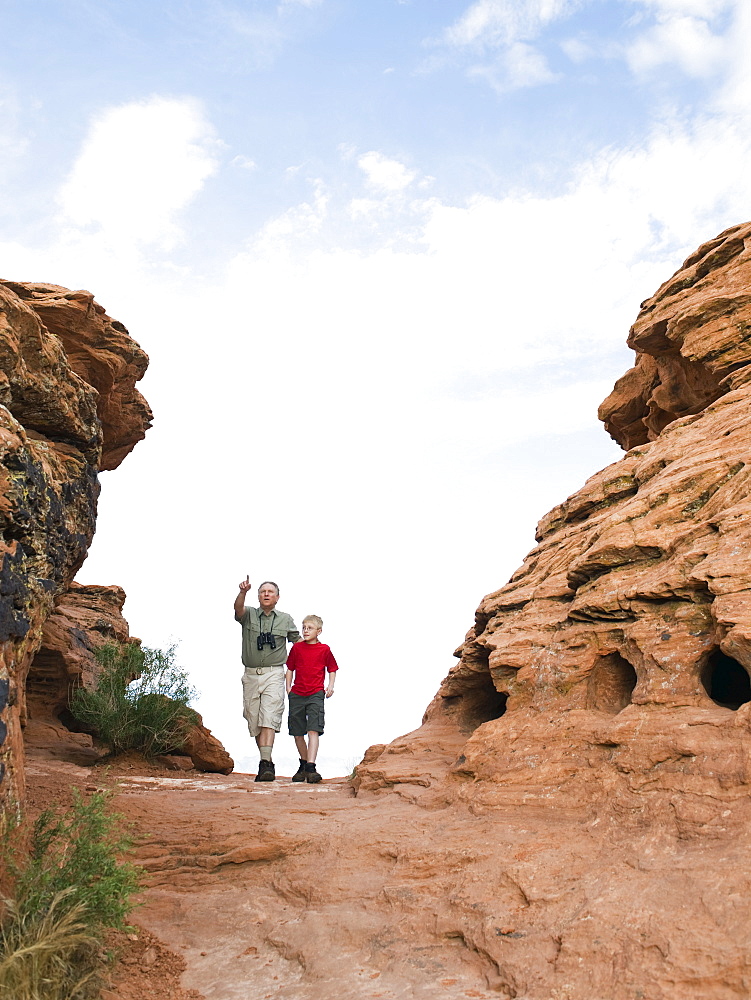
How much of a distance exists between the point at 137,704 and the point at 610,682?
28.2 feet

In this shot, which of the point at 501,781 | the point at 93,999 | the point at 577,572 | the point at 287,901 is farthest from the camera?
the point at 577,572

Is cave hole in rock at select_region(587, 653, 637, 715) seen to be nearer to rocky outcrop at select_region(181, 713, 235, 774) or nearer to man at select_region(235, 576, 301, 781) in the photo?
man at select_region(235, 576, 301, 781)

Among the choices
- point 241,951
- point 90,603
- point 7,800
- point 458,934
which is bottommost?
point 241,951

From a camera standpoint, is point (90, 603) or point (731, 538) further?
point (90, 603)

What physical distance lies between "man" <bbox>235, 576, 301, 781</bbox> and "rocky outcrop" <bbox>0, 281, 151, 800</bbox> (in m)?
3.49

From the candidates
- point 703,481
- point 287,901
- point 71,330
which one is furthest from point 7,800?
point 71,330

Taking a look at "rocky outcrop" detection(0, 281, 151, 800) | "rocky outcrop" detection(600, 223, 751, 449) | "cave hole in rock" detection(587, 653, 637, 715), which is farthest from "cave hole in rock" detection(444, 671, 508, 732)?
"rocky outcrop" detection(0, 281, 151, 800)

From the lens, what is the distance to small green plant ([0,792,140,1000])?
4082mm

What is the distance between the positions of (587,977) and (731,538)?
4525 mm

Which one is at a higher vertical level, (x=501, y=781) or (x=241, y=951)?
(x=501, y=781)

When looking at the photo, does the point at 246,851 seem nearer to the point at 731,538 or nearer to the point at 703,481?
the point at 731,538

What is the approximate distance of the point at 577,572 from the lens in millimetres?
9023

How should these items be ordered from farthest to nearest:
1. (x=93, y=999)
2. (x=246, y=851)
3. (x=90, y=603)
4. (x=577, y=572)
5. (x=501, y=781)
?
(x=90, y=603) → (x=577, y=572) → (x=501, y=781) → (x=246, y=851) → (x=93, y=999)

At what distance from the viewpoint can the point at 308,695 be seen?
12062 mm
